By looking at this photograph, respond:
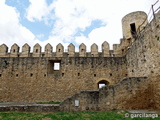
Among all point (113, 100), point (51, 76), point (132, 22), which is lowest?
point (113, 100)

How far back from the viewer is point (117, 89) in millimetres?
7953

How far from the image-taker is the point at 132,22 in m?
14.2

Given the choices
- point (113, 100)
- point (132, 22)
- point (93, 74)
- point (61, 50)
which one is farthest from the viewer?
point (61, 50)

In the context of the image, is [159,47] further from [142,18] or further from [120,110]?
[142,18]

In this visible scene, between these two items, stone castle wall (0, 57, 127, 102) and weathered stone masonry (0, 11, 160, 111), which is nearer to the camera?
weathered stone masonry (0, 11, 160, 111)

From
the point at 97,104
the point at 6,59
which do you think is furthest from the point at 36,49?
the point at 97,104

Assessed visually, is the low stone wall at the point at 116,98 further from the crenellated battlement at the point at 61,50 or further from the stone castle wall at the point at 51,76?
the crenellated battlement at the point at 61,50

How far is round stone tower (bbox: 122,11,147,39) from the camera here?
→ 1393 centimetres

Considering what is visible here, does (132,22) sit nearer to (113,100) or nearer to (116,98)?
(116,98)

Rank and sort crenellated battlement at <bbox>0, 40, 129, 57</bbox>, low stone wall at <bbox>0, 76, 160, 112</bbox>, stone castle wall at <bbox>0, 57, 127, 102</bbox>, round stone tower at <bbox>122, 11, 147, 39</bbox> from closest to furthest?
low stone wall at <bbox>0, 76, 160, 112</bbox>, stone castle wall at <bbox>0, 57, 127, 102</bbox>, round stone tower at <bbox>122, 11, 147, 39</bbox>, crenellated battlement at <bbox>0, 40, 129, 57</bbox>

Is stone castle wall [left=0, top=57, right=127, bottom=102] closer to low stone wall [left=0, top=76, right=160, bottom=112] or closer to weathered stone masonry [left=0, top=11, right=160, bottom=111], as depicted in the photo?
weathered stone masonry [left=0, top=11, right=160, bottom=111]

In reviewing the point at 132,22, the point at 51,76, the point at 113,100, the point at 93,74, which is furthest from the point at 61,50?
the point at 113,100

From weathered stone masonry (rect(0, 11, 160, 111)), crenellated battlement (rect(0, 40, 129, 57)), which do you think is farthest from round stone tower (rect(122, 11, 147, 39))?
crenellated battlement (rect(0, 40, 129, 57))

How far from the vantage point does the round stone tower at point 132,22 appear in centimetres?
1393
